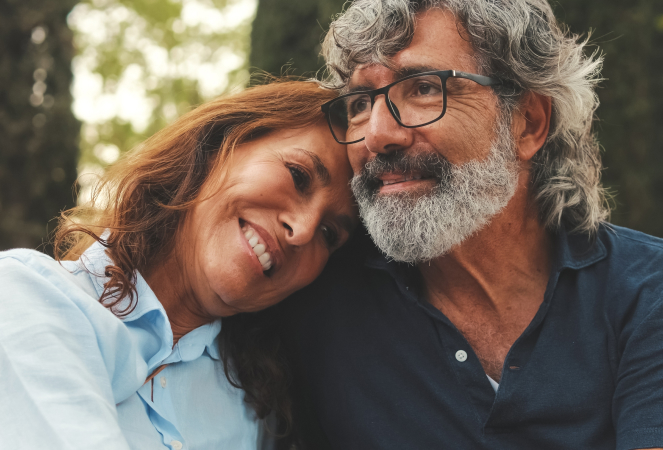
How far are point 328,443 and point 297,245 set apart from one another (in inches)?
38.6

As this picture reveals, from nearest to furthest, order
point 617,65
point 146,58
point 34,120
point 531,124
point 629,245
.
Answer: point 629,245
point 531,124
point 617,65
point 34,120
point 146,58

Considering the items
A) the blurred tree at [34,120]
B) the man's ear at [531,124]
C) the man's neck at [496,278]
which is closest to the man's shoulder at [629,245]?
the man's neck at [496,278]

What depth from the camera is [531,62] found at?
257 cm

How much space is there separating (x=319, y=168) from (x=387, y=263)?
1.85ft

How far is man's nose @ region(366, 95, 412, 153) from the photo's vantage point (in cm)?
238

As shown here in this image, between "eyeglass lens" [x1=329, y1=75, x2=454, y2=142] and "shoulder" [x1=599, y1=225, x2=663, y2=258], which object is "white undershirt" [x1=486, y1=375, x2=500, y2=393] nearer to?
"shoulder" [x1=599, y1=225, x2=663, y2=258]

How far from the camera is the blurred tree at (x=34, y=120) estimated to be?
257 inches

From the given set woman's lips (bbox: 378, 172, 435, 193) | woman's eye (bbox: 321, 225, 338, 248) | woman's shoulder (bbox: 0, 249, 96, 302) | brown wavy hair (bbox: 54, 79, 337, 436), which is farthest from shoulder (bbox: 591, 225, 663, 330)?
woman's shoulder (bbox: 0, 249, 96, 302)

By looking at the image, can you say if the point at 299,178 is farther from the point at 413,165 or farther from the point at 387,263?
the point at 387,263

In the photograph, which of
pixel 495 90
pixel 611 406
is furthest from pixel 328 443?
pixel 495 90

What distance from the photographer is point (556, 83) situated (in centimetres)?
264

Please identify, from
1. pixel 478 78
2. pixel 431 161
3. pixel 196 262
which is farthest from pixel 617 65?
pixel 196 262

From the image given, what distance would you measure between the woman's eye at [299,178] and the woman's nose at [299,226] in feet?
0.36

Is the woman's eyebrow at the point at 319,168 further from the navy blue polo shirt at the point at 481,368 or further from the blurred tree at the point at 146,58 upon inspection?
the blurred tree at the point at 146,58
